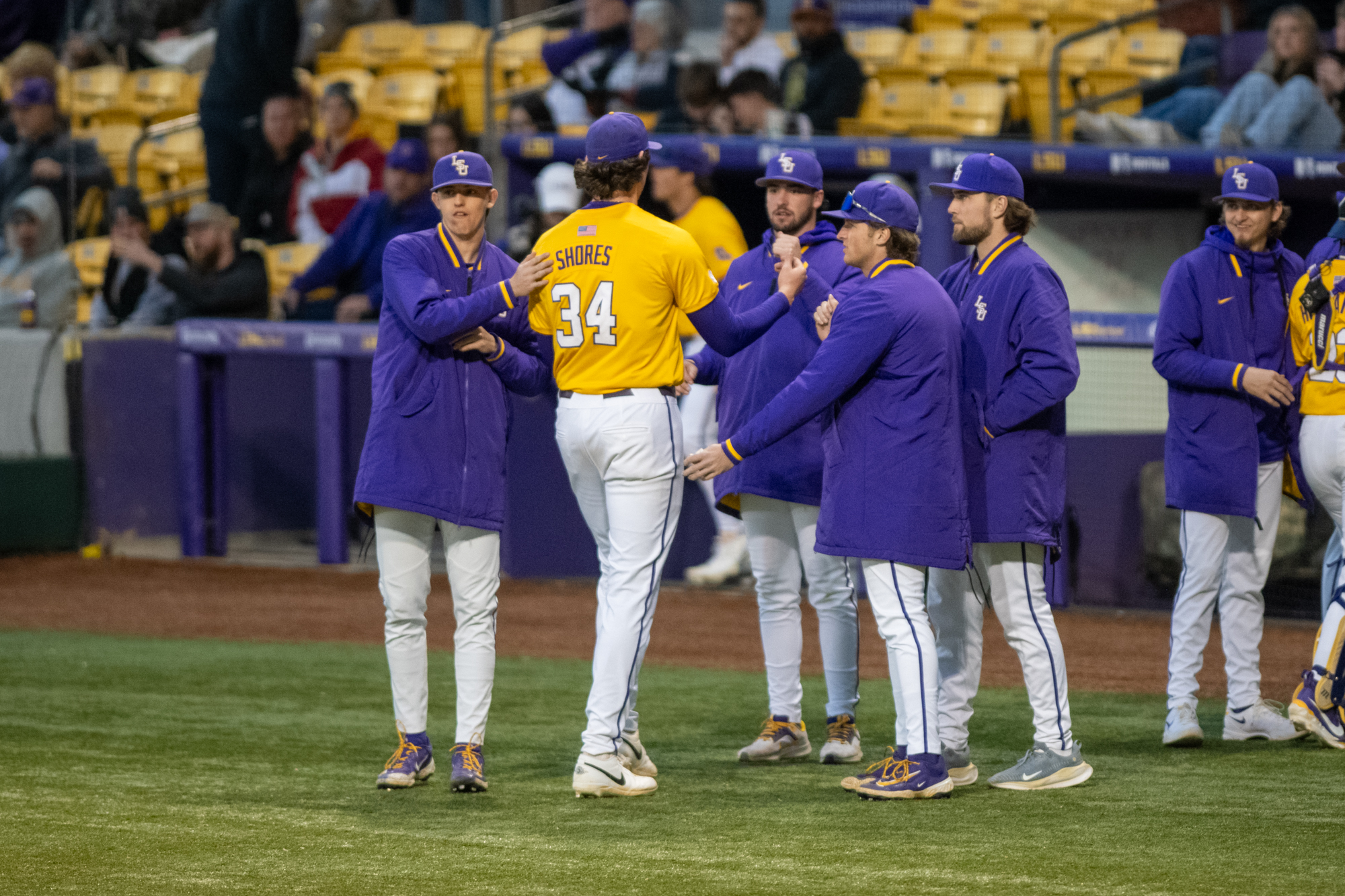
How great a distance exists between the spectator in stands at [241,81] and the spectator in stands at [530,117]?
2.47 metres

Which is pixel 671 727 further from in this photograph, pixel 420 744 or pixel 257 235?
pixel 257 235

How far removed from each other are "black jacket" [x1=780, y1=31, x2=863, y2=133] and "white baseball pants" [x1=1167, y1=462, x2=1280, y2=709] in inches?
246

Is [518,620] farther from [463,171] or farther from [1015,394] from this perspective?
[1015,394]

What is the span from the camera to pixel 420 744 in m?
5.56

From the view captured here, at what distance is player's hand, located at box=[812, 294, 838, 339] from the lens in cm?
555

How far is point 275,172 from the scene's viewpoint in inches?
563

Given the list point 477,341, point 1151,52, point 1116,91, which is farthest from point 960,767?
point 1151,52

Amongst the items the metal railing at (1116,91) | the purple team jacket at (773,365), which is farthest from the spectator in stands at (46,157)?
the purple team jacket at (773,365)

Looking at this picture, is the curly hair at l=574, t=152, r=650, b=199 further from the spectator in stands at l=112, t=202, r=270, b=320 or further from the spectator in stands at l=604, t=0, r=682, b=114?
the spectator in stands at l=112, t=202, r=270, b=320

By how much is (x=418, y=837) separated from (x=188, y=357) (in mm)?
8304

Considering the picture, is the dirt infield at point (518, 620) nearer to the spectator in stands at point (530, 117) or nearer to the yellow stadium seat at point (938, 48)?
the spectator in stands at point (530, 117)

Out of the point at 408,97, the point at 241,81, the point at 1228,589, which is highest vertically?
the point at 241,81

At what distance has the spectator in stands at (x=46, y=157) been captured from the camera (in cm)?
1362

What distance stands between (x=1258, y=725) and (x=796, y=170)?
2.57 meters
